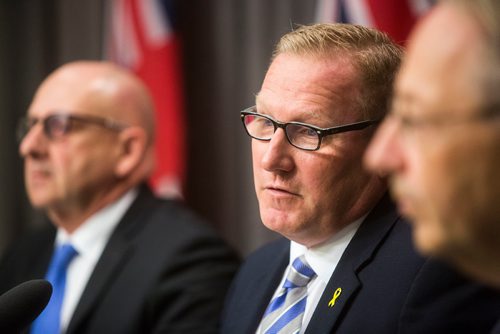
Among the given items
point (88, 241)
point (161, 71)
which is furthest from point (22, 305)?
point (161, 71)

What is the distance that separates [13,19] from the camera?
393 centimetres

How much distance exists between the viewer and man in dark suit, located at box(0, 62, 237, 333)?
2.16 metres

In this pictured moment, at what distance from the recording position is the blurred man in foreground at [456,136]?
84 centimetres

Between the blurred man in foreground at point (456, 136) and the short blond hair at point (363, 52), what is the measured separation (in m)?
0.62

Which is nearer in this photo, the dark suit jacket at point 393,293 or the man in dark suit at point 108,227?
the dark suit jacket at point 393,293

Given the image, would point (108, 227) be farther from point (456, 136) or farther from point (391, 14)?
point (456, 136)

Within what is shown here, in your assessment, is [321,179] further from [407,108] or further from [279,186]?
[407,108]

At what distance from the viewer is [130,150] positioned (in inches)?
103

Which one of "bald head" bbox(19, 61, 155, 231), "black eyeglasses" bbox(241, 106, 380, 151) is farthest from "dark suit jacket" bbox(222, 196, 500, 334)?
"bald head" bbox(19, 61, 155, 231)

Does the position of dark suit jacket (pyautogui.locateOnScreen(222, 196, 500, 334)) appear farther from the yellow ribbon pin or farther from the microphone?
the microphone

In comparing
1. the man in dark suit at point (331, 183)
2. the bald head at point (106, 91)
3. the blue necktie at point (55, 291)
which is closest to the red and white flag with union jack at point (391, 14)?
the bald head at point (106, 91)

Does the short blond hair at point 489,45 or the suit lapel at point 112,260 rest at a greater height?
the short blond hair at point 489,45

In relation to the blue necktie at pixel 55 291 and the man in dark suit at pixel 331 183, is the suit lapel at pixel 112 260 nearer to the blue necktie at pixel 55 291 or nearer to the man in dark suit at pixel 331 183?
the blue necktie at pixel 55 291

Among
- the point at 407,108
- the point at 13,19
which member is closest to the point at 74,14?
the point at 13,19
